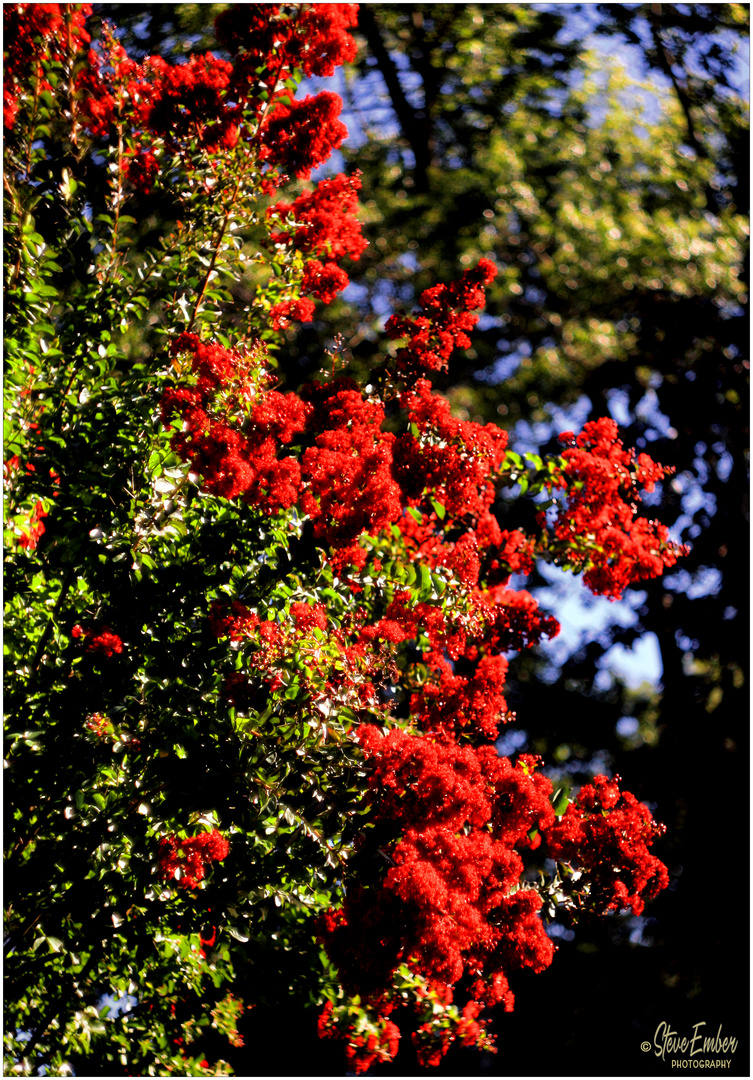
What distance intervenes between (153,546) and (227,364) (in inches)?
28.7

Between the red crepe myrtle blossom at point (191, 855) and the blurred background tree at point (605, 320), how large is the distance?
271 cm

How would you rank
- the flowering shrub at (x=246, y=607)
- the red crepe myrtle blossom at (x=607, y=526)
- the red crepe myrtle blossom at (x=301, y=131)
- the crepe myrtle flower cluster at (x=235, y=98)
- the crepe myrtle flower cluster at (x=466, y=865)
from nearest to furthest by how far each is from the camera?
the crepe myrtle flower cluster at (x=466, y=865) < the flowering shrub at (x=246, y=607) < the crepe myrtle flower cluster at (x=235, y=98) < the red crepe myrtle blossom at (x=301, y=131) < the red crepe myrtle blossom at (x=607, y=526)

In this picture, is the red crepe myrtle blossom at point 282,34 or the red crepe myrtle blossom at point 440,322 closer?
the red crepe myrtle blossom at point 440,322

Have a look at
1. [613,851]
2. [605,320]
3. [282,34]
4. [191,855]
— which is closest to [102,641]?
[191,855]

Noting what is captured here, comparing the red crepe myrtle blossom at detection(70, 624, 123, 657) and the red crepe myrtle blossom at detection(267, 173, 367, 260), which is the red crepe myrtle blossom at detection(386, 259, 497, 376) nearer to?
the red crepe myrtle blossom at detection(267, 173, 367, 260)

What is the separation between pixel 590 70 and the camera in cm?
1182

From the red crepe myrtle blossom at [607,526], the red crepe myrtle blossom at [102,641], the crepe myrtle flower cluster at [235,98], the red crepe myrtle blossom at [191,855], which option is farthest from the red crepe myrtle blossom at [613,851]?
the crepe myrtle flower cluster at [235,98]

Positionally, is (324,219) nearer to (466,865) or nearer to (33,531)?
(33,531)

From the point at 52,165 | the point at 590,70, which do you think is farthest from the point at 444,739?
the point at 590,70

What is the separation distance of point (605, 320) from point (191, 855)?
899 centimetres

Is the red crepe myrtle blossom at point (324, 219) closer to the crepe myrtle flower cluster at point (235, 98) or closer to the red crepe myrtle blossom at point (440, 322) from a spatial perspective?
the crepe myrtle flower cluster at point (235, 98)

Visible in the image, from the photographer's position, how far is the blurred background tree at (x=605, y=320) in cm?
682

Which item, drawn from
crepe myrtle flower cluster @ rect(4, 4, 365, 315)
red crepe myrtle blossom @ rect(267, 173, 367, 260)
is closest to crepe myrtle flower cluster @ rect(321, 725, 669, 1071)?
crepe myrtle flower cluster @ rect(4, 4, 365, 315)

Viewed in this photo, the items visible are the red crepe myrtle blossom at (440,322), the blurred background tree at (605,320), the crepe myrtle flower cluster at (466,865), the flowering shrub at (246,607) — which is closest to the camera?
the crepe myrtle flower cluster at (466,865)
